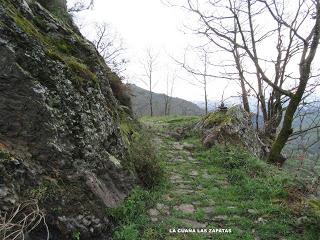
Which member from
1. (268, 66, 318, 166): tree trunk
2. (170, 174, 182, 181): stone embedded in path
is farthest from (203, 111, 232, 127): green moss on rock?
(170, 174, 182, 181): stone embedded in path

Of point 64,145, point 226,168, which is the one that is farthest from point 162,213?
point 226,168

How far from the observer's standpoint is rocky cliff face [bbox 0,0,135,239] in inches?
159

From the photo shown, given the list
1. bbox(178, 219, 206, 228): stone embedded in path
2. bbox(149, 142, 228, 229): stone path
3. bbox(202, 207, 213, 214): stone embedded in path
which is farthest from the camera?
bbox(202, 207, 213, 214): stone embedded in path

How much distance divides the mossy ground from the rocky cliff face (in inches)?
20.6

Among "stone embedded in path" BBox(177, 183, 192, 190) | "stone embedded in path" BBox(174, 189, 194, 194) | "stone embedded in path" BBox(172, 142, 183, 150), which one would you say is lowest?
"stone embedded in path" BBox(174, 189, 194, 194)

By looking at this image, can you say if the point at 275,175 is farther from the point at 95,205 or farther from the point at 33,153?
the point at 33,153

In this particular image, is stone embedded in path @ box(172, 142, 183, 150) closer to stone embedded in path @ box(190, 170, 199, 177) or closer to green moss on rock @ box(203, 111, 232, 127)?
green moss on rock @ box(203, 111, 232, 127)

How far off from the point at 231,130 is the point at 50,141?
7.46 m

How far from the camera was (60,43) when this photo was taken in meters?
6.39

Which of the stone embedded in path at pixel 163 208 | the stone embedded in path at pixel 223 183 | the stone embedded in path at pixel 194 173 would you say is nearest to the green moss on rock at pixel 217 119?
the stone embedded in path at pixel 194 173

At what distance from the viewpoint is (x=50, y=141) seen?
4512mm

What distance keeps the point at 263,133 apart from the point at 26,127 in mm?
11545

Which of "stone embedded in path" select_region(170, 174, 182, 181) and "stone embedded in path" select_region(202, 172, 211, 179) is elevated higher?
"stone embedded in path" select_region(202, 172, 211, 179)

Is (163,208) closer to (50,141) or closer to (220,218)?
(220,218)
